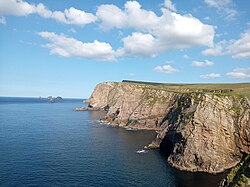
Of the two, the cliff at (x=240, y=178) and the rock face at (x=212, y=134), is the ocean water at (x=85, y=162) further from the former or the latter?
the cliff at (x=240, y=178)

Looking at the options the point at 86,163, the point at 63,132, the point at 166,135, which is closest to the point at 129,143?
the point at 166,135

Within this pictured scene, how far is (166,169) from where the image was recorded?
98812 millimetres

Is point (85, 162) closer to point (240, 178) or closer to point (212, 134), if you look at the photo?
point (212, 134)

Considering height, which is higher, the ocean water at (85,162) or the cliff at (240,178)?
the cliff at (240,178)

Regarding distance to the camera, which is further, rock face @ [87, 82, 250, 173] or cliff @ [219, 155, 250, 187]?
rock face @ [87, 82, 250, 173]

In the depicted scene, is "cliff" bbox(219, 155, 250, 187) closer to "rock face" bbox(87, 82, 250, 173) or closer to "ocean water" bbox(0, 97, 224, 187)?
"ocean water" bbox(0, 97, 224, 187)

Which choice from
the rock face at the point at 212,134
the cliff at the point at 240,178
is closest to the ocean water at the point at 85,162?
the rock face at the point at 212,134

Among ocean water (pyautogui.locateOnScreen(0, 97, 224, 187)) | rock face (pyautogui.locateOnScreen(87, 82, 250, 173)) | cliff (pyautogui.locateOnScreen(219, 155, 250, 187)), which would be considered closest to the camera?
cliff (pyautogui.locateOnScreen(219, 155, 250, 187))

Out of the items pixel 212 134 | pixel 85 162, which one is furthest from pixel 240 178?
pixel 85 162

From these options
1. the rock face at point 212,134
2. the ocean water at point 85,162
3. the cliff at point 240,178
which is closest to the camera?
the cliff at point 240,178

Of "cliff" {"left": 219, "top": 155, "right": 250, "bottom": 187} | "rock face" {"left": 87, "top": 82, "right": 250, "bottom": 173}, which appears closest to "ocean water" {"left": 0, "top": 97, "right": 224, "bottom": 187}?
"rock face" {"left": 87, "top": 82, "right": 250, "bottom": 173}

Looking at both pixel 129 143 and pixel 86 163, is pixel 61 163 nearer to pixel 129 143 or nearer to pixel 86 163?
pixel 86 163

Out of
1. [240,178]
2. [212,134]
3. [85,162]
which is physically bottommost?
[85,162]

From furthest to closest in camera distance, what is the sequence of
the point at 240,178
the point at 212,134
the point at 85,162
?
the point at 85,162
the point at 212,134
the point at 240,178
